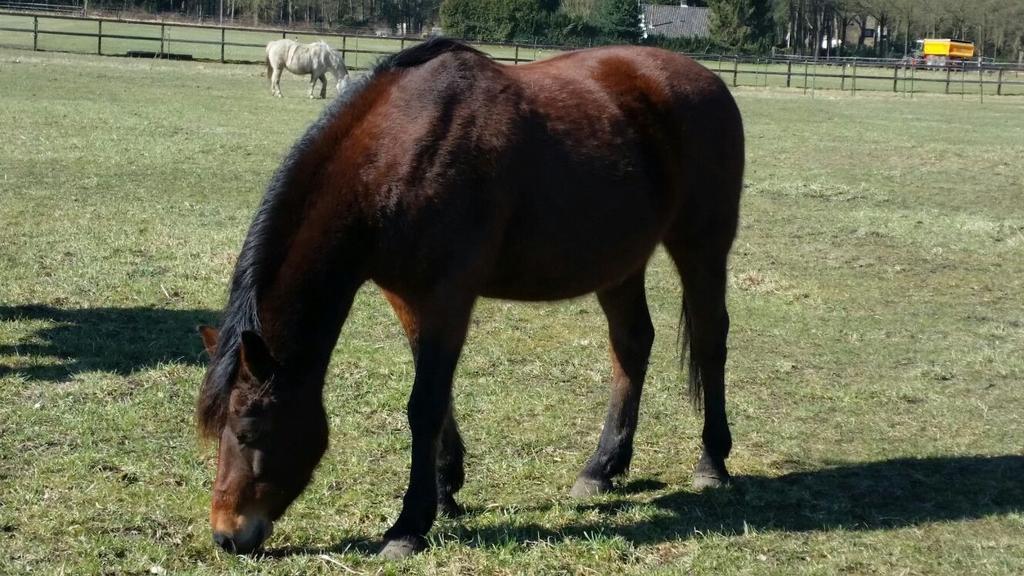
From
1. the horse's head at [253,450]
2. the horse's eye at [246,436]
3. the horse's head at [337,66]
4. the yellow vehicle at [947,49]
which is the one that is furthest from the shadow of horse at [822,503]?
the yellow vehicle at [947,49]

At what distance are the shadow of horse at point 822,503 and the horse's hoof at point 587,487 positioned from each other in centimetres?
7

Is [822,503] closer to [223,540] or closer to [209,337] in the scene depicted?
[223,540]

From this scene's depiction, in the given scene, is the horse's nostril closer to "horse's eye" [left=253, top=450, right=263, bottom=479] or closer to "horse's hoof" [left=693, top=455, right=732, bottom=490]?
"horse's eye" [left=253, top=450, right=263, bottom=479]

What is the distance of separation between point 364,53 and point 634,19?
20.2m

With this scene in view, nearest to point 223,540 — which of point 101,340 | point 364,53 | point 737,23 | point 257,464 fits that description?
point 257,464

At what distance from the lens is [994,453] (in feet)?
18.0

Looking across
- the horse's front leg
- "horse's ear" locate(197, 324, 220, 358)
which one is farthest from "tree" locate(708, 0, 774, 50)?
"horse's ear" locate(197, 324, 220, 358)

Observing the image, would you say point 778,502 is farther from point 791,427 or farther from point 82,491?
point 82,491

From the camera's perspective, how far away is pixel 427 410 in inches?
157

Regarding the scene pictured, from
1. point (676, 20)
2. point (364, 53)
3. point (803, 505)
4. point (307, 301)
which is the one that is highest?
point (676, 20)

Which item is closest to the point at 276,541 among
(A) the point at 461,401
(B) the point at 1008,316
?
(A) the point at 461,401

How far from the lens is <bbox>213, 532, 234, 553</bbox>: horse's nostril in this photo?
3637 mm

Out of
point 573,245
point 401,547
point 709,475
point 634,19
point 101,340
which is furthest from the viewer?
point 634,19

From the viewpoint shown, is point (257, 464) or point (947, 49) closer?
point (257, 464)
